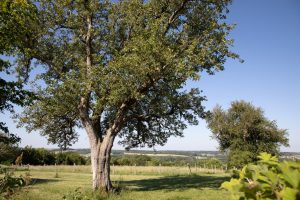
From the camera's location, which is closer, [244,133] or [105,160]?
[105,160]

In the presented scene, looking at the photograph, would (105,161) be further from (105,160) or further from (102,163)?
(102,163)

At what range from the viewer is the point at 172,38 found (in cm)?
2078

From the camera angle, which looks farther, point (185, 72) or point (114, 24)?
point (114, 24)

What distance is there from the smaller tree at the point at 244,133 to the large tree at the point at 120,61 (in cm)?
2587

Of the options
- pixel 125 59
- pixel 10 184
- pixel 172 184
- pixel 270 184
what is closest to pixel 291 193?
pixel 270 184

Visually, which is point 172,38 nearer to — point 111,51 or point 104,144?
point 111,51

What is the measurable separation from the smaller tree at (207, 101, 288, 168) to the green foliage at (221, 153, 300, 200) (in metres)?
46.3

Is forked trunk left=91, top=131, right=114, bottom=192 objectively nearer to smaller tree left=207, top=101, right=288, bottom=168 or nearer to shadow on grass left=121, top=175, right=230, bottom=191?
shadow on grass left=121, top=175, right=230, bottom=191

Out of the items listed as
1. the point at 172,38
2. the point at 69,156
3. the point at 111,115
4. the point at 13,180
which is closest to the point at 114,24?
the point at 172,38

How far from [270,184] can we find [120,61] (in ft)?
60.9

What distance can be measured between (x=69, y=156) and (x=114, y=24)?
6836 centimetres

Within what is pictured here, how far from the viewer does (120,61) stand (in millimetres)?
19516

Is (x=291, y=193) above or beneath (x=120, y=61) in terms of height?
Answer: beneath

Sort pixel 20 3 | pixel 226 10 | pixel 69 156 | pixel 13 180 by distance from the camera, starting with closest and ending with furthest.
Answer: pixel 13 180
pixel 20 3
pixel 226 10
pixel 69 156
